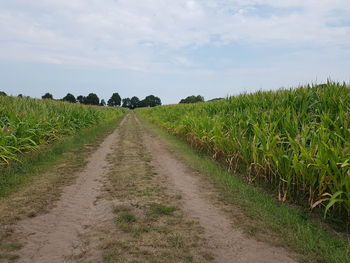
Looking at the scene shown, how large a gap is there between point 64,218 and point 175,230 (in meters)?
1.52

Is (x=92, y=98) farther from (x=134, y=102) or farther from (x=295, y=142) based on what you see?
(x=295, y=142)

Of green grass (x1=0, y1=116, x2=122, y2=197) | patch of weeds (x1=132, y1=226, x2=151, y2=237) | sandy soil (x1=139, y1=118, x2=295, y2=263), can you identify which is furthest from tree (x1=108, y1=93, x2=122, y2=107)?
patch of weeds (x1=132, y1=226, x2=151, y2=237)

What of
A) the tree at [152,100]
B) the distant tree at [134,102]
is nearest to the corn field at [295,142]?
the tree at [152,100]

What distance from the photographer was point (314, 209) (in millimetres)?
4547

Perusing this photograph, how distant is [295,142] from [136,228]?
3155 mm

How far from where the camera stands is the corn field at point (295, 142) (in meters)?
4.16

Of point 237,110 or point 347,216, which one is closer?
point 347,216

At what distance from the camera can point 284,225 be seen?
3920mm

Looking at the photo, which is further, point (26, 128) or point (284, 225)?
point (26, 128)

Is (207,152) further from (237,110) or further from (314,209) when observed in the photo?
Result: (314,209)

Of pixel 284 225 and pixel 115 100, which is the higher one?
pixel 115 100

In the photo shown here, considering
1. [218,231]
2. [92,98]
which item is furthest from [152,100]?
[218,231]

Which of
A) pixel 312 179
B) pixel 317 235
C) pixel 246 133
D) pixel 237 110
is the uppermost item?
pixel 237 110

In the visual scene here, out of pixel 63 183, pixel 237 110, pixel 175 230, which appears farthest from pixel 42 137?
pixel 175 230
